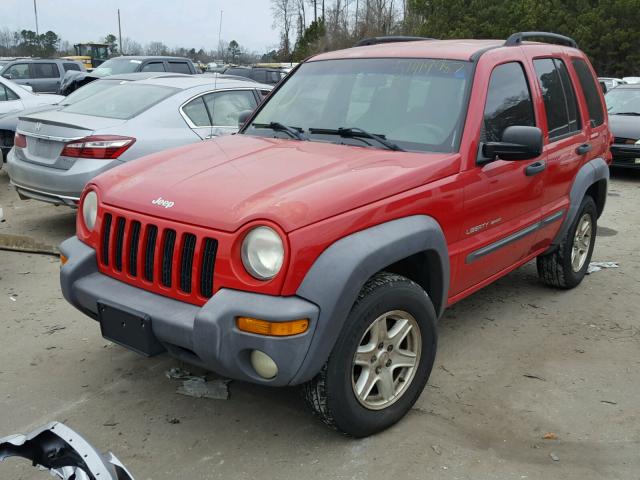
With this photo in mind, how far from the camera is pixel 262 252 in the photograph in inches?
111

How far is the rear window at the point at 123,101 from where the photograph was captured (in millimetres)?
6746

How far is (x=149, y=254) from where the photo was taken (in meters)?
3.14

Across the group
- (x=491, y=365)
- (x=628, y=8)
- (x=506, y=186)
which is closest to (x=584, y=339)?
(x=491, y=365)

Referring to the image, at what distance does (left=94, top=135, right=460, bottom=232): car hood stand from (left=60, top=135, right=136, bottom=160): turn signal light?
2516 millimetres

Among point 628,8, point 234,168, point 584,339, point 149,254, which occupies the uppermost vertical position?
point 628,8

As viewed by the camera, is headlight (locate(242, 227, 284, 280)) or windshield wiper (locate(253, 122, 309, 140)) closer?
headlight (locate(242, 227, 284, 280))

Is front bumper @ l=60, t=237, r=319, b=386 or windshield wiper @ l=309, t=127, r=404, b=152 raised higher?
windshield wiper @ l=309, t=127, r=404, b=152

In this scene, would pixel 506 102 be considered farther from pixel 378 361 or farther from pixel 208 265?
pixel 208 265

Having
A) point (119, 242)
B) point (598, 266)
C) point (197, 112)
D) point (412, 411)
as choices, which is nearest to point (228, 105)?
point (197, 112)

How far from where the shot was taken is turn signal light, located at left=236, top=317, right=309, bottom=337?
2.70 m

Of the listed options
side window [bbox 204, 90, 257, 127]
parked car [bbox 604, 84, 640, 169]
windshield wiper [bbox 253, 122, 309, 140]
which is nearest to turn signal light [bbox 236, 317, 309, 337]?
windshield wiper [bbox 253, 122, 309, 140]

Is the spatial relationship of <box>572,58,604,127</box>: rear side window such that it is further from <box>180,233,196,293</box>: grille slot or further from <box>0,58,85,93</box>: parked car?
<box>0,58,85,93</box>: parked car

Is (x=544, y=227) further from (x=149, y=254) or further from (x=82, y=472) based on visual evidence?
(x=82, y=472)

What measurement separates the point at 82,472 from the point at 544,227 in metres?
3.59
